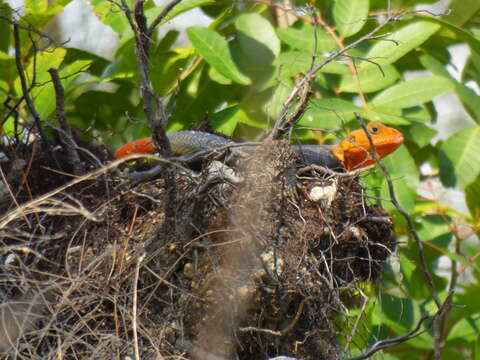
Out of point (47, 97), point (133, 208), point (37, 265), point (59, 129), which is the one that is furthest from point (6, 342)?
point (47, 97)

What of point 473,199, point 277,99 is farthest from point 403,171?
point 473,199

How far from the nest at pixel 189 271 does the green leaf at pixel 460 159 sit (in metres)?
1.29

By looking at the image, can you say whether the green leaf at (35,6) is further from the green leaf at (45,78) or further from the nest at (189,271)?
the nest at (189,271)

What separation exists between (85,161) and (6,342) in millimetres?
1042

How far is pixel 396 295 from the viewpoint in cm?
445

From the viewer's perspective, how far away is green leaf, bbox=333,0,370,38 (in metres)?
4.07

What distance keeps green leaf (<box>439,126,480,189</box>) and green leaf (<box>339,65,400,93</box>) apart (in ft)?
1.61

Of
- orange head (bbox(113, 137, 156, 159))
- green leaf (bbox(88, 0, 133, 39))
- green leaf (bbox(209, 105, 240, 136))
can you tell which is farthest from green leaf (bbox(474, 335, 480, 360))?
green leaf (bbox(88, 0, 133, 39))

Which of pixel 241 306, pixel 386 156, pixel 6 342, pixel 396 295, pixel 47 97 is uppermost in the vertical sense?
pixel 47 97

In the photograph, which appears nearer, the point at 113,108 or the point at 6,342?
the point at 6,342

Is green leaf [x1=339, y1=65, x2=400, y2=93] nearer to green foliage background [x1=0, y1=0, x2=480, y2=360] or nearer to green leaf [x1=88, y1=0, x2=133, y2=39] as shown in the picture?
green foliage background [x1=0, y1=0, x2=480, y2=360]

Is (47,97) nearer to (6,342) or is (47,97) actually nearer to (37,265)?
(37,265)

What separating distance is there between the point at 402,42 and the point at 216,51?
93 cm

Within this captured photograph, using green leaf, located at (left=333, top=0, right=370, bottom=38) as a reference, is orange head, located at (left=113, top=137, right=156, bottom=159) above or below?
below
